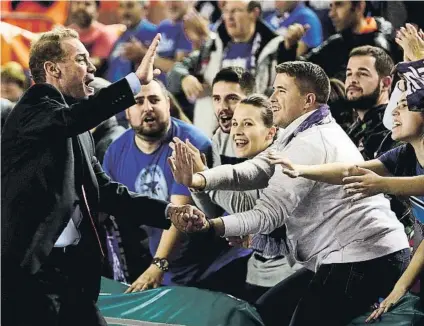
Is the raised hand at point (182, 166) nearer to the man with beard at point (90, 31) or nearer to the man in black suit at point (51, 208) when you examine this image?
the man in black suit at point (51, 208)

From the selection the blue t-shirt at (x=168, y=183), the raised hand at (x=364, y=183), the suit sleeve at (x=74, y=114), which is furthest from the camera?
the blue t-shirt at (x=168, y=183)

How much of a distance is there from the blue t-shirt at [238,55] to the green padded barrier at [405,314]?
7.03ft

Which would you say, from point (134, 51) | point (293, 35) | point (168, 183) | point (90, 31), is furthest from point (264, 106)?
point (90, 31)

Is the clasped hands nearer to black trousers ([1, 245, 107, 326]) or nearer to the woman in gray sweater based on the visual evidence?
black trousers ([1, 245, 107, 326])

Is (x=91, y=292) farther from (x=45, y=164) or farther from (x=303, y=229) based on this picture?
(x=303, y=229)

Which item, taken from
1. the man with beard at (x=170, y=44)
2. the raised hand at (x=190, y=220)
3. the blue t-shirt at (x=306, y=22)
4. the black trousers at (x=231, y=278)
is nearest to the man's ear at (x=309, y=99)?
the raised hand at (x=190, y=220)

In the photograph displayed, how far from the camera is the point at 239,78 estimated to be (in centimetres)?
530

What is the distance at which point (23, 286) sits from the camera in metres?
3.71

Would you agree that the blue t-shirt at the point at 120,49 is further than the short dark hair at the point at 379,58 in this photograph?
Yes

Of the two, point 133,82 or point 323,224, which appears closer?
point 133,82

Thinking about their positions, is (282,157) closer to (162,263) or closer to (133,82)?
(133,82)

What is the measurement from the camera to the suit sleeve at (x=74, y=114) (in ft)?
12.1

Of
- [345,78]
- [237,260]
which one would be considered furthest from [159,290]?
[345,78]

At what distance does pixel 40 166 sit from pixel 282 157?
0.89 meters
